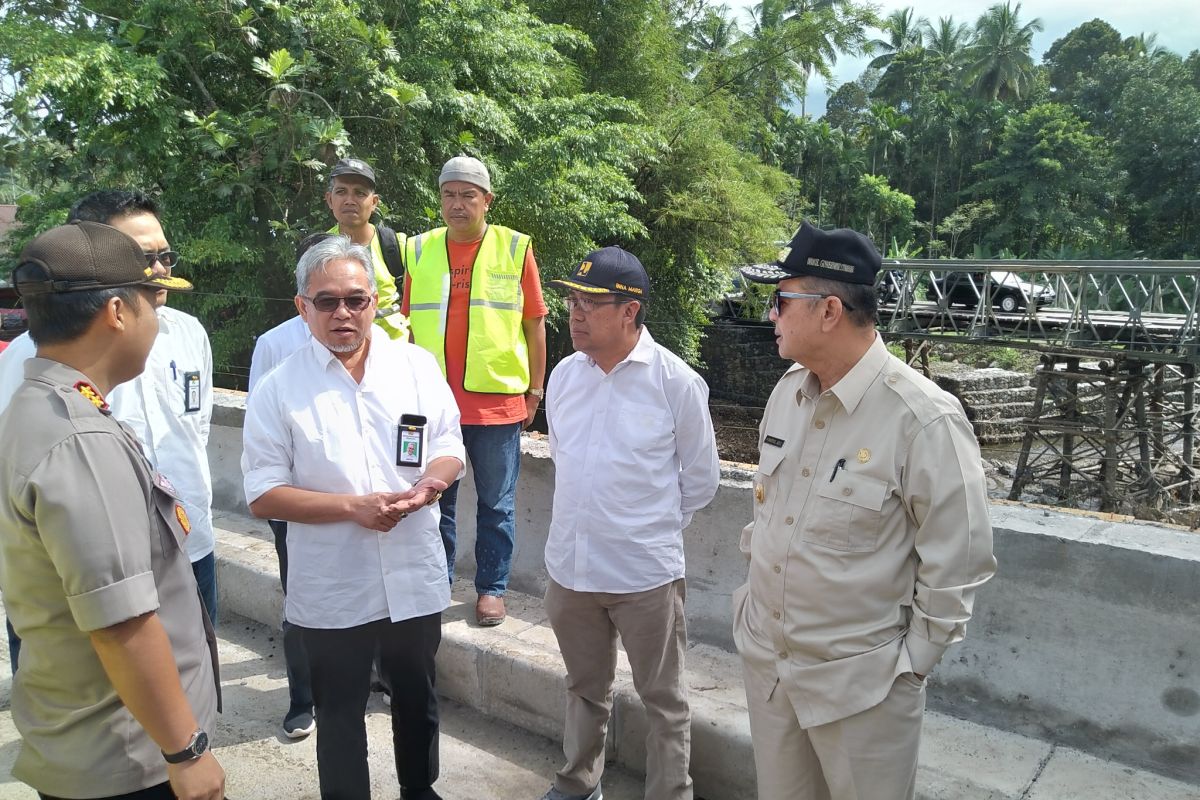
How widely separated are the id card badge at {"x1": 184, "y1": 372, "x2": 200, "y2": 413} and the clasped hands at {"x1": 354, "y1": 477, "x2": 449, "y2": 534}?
975 mm

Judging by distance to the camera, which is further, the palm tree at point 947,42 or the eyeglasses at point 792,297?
the palm tree at point 947,42

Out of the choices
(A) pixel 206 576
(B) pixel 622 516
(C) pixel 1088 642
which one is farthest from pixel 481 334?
(C) pixel 1088 642

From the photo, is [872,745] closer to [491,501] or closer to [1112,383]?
[491,501]

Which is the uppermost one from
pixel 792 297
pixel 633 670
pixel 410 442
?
pixel 792 297

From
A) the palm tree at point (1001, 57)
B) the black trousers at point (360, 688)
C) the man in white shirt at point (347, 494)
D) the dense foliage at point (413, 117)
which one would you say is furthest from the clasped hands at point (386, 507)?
the palm tree at point (1001, 57)

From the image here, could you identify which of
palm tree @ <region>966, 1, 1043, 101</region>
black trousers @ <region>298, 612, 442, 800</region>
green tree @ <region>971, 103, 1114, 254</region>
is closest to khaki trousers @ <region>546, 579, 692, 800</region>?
black trousers @ <region>298, 612, 442, 800</region>

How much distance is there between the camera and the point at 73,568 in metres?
1.51

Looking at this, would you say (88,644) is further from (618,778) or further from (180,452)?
(618,778)

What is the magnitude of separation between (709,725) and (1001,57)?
66233 millimetres

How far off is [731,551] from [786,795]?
157 centimetres

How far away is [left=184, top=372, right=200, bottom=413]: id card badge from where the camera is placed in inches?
120

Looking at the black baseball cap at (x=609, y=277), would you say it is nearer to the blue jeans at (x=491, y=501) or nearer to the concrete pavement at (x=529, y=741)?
the blue jeans at (x=491, y=501)

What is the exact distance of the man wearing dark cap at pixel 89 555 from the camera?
A: 1.53 meters

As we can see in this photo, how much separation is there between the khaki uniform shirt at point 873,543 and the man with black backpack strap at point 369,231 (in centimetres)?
244
